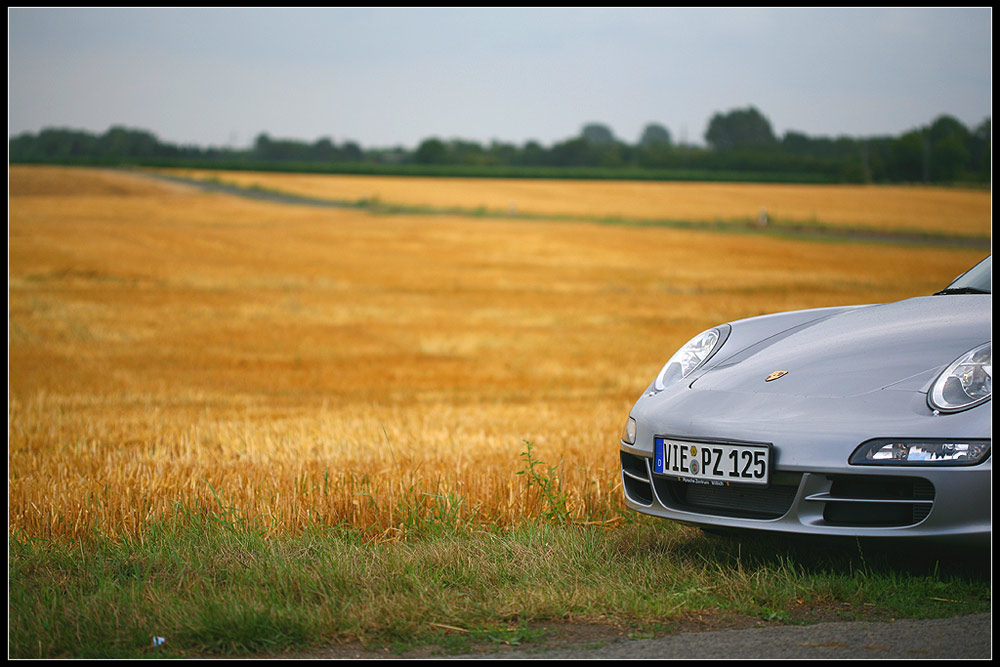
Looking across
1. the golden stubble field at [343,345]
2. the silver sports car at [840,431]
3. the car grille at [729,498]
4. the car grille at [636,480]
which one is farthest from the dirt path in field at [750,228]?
the car grille at [729,498]

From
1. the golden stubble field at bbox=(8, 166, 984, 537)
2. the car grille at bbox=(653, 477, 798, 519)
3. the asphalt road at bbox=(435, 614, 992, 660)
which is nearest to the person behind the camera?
the asphalt road at bbox=(435, 614, 992, 660)

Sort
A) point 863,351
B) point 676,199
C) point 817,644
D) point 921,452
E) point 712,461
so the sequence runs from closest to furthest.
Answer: point 817,644 < point 921,452 < point 712,461 < point 863,351 < point 676,199

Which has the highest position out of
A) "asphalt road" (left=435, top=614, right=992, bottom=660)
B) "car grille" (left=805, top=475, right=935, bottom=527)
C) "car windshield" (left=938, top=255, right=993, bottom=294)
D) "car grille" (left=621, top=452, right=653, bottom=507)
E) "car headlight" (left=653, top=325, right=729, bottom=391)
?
"car windshield" (left=938, top=255, right=993, bottom=294)

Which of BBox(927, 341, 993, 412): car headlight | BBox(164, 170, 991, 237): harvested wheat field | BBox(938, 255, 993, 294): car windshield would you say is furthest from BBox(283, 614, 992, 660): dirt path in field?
BBox(164, 170, 991, 237): harvested wheat field

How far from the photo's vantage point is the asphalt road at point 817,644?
116 inches

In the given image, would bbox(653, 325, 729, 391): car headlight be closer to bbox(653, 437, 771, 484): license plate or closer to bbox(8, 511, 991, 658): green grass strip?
bbox(653, 437, 771, 484): license plate

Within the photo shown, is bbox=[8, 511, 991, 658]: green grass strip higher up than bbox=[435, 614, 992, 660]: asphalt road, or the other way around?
bbox=[435, 614, 992, 660]: asphalt road

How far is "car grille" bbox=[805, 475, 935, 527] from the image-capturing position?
3.40 m

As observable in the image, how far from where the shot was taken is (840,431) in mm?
3506

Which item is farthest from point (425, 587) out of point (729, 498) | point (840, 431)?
point (840, 431)

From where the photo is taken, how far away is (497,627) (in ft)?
10.8

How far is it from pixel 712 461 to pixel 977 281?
62.6 inches

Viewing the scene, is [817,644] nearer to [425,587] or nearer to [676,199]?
[425,587]

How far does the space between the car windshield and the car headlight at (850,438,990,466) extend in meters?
1.14
